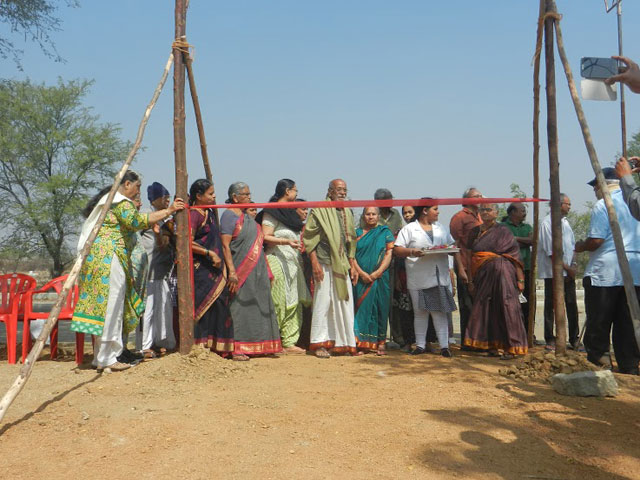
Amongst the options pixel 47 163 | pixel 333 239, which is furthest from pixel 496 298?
pixel 47 163

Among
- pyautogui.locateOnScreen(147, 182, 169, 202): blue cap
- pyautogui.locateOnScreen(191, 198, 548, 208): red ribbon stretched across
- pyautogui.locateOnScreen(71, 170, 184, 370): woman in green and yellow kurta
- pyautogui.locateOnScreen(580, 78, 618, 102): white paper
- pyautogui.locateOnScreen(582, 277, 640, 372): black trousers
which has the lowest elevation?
pyautogui.locateOnScreen(582, 277, 640, 372): black trousers

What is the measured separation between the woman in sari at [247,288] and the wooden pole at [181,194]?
63 cm

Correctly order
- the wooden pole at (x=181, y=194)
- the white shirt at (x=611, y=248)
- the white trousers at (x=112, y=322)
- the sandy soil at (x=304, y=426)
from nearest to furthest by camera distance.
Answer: the sandy soil at (x=304, y=426)
the white shirt at (x=611, y=248)
the white trousers at (x=112, y=322)
the wooden pole at (x=181, y=194)

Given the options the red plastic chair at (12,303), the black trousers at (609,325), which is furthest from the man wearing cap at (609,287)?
the red plastic chair at (12,303)

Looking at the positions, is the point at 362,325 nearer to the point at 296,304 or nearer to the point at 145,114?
the point at 296,304

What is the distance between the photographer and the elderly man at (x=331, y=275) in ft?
21.3

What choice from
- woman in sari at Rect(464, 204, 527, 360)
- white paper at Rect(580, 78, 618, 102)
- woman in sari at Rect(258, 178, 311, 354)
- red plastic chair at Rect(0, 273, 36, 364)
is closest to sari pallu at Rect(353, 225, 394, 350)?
woman in sari at Rect(258, 178, 311, 354)

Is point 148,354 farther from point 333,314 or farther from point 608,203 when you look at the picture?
point 608,203

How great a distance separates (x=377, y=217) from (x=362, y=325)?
1312mm

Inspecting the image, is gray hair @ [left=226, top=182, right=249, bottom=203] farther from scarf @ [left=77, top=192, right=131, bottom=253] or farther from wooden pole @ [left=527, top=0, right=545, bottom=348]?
wooden pole @ [left=527, top=0, right=545, bottom=348]

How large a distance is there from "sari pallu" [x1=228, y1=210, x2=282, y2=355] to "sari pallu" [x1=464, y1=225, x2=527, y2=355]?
2308 millimetres

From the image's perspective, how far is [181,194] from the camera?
551 cm

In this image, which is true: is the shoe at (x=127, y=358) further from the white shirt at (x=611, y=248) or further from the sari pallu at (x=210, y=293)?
the white shirt at (x=611, y=248)

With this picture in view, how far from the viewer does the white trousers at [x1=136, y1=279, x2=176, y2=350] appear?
6.23 meters
